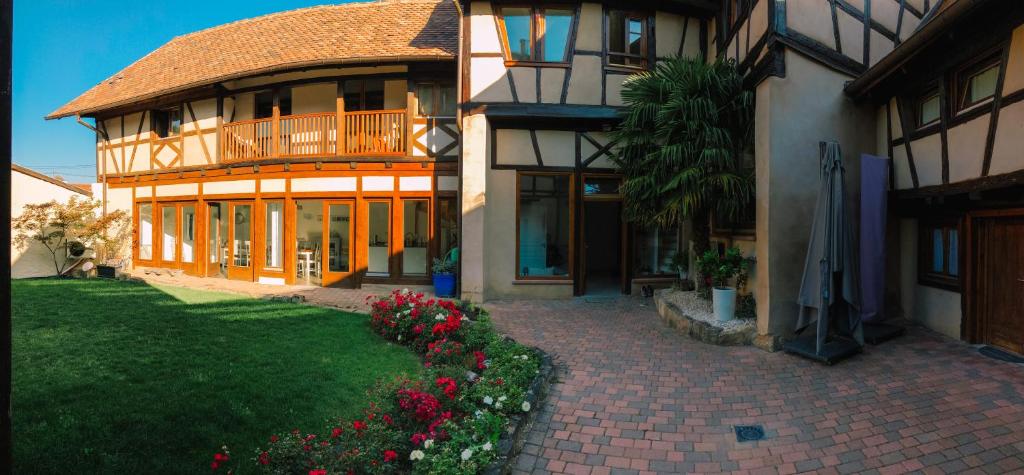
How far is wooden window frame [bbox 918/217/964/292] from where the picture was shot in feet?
19.1

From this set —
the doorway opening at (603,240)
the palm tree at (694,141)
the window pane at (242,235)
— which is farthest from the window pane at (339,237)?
the palm tree at (694,141)

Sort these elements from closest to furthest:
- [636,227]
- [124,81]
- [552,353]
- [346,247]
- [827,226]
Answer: [827,226], [552,353], [636,227], [346,247], [124,81]

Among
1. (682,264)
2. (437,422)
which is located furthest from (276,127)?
(437,422)

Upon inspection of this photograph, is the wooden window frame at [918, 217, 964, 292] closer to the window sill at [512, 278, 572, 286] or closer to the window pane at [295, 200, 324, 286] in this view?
the window sill at [512, 278, 572, 286]

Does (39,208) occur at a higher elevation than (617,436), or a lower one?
higher

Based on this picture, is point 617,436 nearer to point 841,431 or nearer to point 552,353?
point 841,431

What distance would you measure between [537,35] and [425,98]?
337 centimetres

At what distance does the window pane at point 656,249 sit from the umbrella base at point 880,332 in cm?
452

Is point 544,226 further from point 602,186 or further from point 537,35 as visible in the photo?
point 537,35

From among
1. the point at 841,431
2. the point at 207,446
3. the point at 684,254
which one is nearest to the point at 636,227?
the point at 684,254

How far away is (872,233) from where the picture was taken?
6.03m

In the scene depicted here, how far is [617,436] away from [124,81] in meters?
19.5

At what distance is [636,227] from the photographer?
409 inches

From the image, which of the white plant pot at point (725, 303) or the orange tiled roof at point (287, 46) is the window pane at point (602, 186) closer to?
the white plant pot at point (725, 303)
